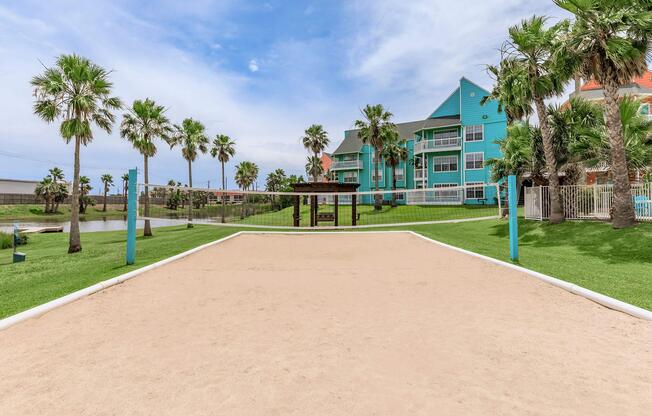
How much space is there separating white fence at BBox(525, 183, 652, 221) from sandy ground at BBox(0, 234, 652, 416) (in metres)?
15.2

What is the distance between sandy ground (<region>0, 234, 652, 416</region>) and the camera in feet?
8.82

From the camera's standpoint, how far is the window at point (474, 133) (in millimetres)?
41469

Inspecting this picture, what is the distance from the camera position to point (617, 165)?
14.4 m

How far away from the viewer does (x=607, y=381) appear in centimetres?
301

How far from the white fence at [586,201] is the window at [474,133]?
23.7 meters

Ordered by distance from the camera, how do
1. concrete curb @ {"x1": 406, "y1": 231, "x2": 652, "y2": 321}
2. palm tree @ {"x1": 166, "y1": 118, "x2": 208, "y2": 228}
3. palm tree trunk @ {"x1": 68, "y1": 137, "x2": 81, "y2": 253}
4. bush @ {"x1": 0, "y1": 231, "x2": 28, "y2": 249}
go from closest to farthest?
concrete curb @ {"x1": 406, "y1": 231, "x2": 652, "y2": 321}
palm tree trunk @ {"x1": 68, "y1": 137, "x2": 81, "y2": 253}
bush @ {"x1": 0, "y1": 231, "x2": 28, "y2": 249}
palm tree @ {"x1": 166, "y1": 118, "x2": 208, "y2": 228}

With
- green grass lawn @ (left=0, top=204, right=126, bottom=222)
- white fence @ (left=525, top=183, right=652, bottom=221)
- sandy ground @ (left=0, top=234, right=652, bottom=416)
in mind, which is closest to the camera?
sandy ground @ (left=0, top=234, right=652, bottom=416)

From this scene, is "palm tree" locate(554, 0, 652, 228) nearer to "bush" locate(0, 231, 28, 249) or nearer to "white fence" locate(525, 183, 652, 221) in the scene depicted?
"white fence" locate(525, 183, 652, 221)

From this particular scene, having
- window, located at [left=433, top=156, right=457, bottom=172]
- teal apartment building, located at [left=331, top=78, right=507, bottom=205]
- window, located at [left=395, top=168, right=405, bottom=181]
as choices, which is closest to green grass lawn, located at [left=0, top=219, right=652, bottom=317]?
teal apartment building, located at [left=331, top=78, right=507, bottom=205]

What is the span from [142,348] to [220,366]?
3.81ft

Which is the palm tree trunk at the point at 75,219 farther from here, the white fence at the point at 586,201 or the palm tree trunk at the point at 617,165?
the palm tree trunk at the point at 617,165

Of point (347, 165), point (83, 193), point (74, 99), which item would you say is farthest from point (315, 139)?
point (83, 193)

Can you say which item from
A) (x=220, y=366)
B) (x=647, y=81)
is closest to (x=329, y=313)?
(x=220, y=366)

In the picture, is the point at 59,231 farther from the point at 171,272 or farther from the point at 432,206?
the point at 432,206
